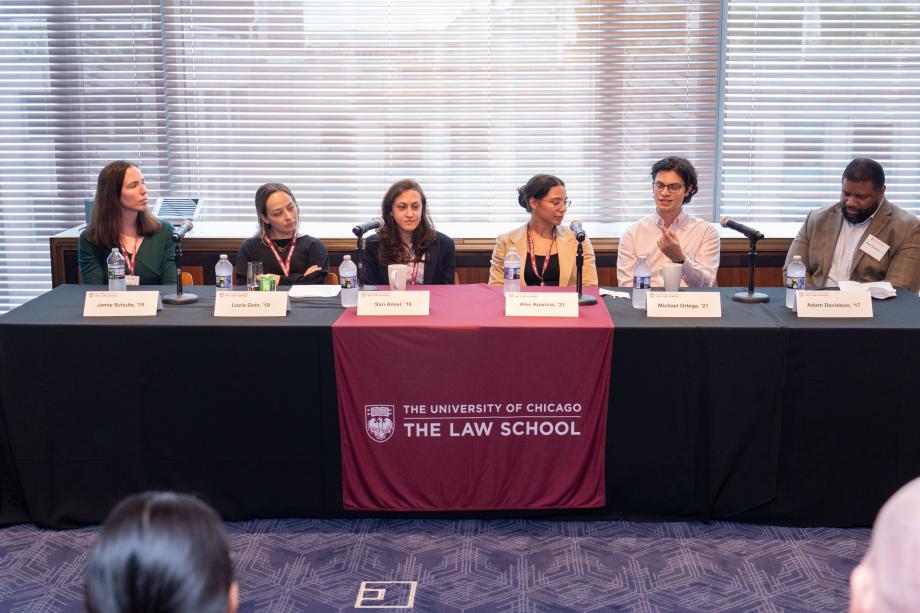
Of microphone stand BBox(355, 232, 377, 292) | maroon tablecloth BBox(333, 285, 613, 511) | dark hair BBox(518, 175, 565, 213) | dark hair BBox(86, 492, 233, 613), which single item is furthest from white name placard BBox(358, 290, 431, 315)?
dark hair BBox(86, 492, 233, 613)

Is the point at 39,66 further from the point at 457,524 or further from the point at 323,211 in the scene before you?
the point at 457,524

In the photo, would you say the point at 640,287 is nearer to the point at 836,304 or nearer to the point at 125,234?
the point at 836,304

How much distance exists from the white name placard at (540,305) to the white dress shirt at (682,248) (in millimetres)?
954

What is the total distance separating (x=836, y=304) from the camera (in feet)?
10.5

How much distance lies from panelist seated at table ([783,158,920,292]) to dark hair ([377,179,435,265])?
155cm

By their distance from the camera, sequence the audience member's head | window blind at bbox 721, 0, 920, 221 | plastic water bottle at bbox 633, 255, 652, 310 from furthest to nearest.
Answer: window blind at bbox 721, 0, 920, 221 → plastic water bottle at bbox 633, 255, 652, 310 → the audience member's head

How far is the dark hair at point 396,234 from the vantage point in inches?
161

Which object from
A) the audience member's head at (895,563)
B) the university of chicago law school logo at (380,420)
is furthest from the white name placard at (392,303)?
the audience member's head at (895,563)

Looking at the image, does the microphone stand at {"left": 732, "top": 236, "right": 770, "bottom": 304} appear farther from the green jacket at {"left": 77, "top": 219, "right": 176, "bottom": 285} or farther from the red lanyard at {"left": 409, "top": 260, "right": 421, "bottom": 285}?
the green jacket at {"left": 77, "top": 219, "right": 176, "bottom": 285}

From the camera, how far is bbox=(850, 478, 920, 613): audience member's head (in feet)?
2.64

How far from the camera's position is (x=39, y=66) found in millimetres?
5309

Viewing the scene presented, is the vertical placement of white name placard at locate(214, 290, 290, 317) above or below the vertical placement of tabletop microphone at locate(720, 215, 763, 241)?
below

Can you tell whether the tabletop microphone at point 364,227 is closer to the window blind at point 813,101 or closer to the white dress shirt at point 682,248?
the white dress shirt at point 682,248

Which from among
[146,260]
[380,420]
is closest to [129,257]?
[146,260]
